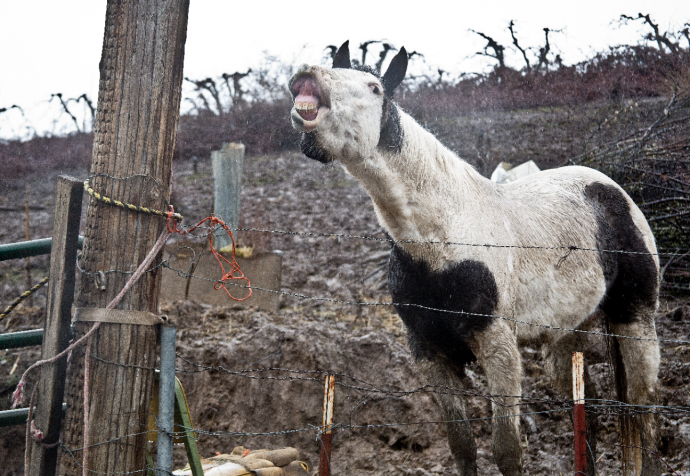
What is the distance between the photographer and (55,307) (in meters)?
2.10

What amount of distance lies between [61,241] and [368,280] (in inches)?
206

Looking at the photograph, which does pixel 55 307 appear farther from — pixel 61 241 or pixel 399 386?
pixel 399 386

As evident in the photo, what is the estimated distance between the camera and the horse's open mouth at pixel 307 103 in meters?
2.28

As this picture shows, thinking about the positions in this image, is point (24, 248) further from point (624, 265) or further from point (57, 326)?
point (624, 265)

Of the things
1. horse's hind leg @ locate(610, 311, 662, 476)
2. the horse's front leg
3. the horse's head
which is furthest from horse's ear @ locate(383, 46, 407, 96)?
horse's hind leg @ locate(610, 311, 662, 476)

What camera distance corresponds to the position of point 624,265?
365 cm

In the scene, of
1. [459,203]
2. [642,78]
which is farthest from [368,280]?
[642,78]

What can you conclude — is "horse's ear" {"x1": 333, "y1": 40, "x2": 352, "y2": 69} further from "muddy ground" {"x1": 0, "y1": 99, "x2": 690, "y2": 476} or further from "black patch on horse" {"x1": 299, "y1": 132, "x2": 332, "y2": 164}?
"muddy ground" {"x1": 0, "y1": 99, "x2": 690, "y2": 476}

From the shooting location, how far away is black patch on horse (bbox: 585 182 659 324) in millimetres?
3623

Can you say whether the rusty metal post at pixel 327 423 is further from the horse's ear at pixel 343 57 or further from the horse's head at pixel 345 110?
the horse's ear at pixel 343 57

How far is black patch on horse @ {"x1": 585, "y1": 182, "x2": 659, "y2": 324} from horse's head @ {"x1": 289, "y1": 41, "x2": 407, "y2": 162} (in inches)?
68.7

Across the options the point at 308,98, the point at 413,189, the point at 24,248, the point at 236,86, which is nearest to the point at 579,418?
the point at 413,189

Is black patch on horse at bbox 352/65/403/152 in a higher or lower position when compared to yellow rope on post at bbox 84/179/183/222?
higher

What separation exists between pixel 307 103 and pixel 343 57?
0.67m
